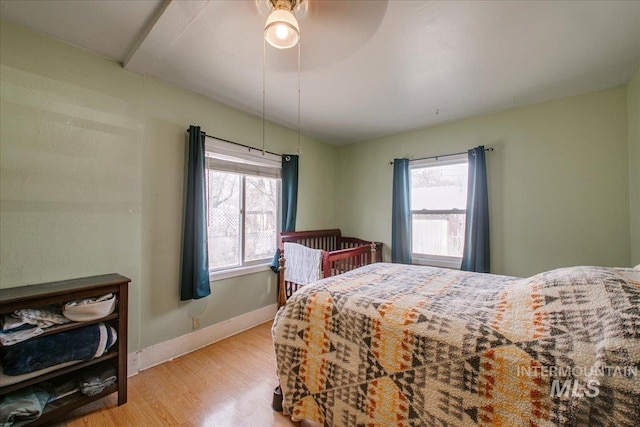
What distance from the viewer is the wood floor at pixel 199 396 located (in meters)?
1.53

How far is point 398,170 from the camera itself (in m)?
3.35

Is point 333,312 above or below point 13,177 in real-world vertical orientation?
below

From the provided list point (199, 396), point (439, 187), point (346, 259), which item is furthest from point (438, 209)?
point (199, 396)

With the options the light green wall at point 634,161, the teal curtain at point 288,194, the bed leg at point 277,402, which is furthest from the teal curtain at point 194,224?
the light green wall at point 634,161

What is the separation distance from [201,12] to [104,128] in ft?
3.80

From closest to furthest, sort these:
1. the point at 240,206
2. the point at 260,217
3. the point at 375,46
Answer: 1. the point at 375,46
2. the point at 240,206
3. the point at 260,217

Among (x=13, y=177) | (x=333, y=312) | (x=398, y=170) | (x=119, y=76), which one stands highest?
(x=119, y=76)

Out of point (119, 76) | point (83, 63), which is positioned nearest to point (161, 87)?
point (119, 76)

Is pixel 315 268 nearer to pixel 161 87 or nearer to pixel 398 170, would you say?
pixel 398 170

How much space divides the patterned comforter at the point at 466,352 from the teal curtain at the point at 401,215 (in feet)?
5.49

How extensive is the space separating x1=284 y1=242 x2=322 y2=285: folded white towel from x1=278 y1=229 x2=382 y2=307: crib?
0.20ft

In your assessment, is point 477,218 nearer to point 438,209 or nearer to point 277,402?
point 438,209

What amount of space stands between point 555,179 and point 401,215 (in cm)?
154

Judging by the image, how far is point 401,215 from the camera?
10.9ft
